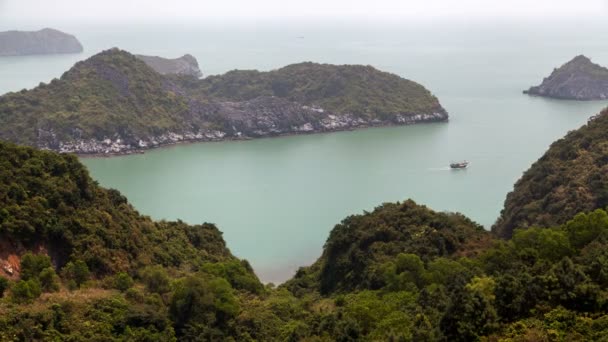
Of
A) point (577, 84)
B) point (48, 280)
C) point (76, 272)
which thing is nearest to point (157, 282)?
point (76, 272)

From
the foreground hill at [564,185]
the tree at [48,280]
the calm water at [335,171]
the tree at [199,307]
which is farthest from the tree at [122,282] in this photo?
the foreground hill at [564,185]

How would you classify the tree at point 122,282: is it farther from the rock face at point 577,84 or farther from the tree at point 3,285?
the rock face at point 577,84

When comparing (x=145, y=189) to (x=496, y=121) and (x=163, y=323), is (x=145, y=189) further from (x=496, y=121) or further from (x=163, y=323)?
(x=496, y=121)

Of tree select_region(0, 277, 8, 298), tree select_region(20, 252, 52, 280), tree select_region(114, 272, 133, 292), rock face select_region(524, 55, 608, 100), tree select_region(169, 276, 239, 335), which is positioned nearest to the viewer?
tree select_region(0, 277, 8, 298)

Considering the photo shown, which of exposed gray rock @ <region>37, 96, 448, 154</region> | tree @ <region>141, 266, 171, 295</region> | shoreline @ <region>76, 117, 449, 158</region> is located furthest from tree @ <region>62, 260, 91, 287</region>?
exposed gray rock @ <region>37, 96, 448, 154</region>

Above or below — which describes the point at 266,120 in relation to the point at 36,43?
below

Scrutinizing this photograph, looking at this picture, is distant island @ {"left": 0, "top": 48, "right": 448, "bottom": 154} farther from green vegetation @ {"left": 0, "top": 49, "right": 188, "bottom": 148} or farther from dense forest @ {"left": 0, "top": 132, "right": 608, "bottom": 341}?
dense forest @ {"left": 0, "top": 132, "right": 608, "bottom": 341}

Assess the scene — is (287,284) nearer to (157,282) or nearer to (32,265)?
(157,282)
